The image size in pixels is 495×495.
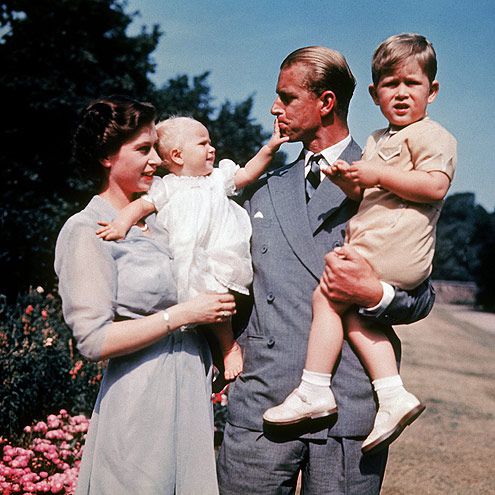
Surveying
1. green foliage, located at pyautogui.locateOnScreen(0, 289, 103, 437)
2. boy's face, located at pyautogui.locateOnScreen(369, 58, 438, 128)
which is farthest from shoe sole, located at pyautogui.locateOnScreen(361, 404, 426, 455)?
green foliage, located at pyautogui.locateOnScreen(0, 289, 103, 437)

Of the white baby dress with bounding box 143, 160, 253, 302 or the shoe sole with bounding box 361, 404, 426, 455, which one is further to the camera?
the white baby dress with bounding box 143, 160, 253, 302

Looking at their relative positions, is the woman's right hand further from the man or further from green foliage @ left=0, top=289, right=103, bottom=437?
green foliage @ left=0, top=289, right=103, bottom=437

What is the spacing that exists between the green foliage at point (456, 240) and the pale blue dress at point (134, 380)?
6129 centimetres

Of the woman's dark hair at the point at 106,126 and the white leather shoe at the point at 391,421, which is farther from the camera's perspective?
the woman's dark hair at the point at 106,126

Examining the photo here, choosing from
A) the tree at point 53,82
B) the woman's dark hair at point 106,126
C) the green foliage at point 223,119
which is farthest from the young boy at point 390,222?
the green foliage at point 223,119

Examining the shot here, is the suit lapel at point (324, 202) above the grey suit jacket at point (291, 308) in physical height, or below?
above

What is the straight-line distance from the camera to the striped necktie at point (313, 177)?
2928 millimetres

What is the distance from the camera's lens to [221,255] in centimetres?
263

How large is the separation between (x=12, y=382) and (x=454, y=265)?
214ft

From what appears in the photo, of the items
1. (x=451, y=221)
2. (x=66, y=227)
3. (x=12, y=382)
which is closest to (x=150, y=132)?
(x=66, y=227)

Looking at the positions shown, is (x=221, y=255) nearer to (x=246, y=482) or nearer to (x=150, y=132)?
(x=150, y=132)

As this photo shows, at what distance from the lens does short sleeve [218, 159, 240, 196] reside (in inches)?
114

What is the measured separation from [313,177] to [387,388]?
39.5 inches

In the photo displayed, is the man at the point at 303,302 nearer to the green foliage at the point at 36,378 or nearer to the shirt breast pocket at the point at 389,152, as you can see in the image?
the shirt breast pocket at the point at 389,152
